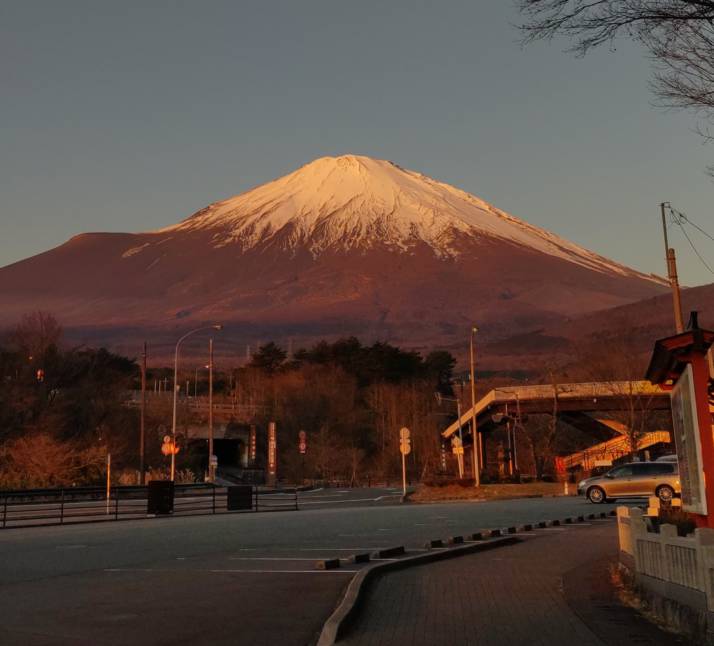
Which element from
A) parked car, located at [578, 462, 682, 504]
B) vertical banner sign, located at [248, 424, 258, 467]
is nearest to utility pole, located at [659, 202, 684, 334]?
parked car, located at [578, 462, 682, 504]

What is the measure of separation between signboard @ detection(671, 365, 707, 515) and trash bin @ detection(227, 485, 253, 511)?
24.4m

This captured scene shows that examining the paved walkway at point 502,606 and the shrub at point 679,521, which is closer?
the paved walkway at point 502,606

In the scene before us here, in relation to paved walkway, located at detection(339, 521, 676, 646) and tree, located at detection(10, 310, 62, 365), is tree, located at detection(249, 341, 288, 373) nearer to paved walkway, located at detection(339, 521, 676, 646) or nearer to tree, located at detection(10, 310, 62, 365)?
tree, located at detection(10, 310, 62, 365)

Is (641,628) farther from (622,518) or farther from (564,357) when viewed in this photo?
(564,357)

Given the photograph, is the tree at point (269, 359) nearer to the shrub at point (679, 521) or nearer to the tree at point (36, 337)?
the tree at point (36, 337)

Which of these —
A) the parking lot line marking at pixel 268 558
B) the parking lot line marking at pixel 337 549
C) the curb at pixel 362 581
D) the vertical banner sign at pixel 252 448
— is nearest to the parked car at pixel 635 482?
the curb at pixel 362 581

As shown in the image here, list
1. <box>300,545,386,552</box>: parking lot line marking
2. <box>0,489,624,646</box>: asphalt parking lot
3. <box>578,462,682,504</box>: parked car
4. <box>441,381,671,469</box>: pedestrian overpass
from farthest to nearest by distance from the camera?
<box>441,381,671,469</box>: pedestrian overpass < <box>578,462,682,504</box>: parked car < <box>300,545,386,552</box>: parking lot line marking < <box>0,489,624,646</box>: asphalt parking lot

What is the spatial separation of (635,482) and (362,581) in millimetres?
24693

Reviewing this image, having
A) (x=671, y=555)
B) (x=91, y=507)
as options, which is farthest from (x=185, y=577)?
(x=91, y=507)

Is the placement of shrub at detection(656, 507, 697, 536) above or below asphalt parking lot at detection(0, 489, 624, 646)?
above

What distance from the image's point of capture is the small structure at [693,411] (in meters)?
10.9

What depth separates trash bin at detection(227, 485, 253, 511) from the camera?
34.7 metres

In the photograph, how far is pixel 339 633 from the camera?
8781 millimetres

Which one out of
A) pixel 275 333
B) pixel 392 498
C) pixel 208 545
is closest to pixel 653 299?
pixel 275 333
